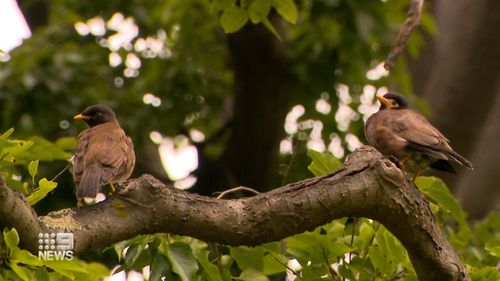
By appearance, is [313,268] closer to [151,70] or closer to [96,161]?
[96,161]

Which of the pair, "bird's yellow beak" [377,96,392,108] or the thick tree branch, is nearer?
the thick tree branch

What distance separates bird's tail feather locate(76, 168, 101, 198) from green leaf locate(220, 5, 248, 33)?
1407 millimetres

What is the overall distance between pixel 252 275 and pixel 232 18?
5.53 ft

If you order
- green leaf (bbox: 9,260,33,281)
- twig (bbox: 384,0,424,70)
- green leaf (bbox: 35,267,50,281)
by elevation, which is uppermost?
twig (bbox: 384,0,424,70)

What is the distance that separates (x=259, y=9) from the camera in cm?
584

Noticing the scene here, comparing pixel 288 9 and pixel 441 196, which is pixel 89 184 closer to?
pixel 288 9

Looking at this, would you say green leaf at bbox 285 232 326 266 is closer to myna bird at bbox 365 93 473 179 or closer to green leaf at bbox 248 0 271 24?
myna bird at bbox 365 93 473 179

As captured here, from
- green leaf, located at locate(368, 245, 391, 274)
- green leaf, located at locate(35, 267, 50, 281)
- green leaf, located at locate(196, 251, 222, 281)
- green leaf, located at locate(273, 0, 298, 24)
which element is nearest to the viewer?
green leaf, located at locate(35, 267, 50, 281)

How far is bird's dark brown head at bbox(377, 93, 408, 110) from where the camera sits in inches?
253

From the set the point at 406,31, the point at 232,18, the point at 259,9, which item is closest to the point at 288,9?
the point at 259,9

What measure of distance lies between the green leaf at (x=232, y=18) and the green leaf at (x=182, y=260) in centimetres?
176

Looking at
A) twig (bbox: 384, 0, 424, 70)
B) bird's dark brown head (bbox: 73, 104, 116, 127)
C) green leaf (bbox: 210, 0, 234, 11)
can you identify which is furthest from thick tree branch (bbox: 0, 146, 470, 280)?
bird's dark brown head (bbox: 73, 104, 116, 127)

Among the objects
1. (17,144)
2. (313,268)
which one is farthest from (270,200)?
(17,144)

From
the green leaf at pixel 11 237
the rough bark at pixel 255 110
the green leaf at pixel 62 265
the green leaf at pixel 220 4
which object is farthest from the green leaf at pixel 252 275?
the rough bark at pixel 255 110
